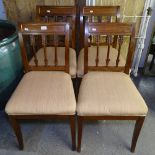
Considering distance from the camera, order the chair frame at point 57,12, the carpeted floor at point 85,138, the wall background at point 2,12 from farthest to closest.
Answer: the wall background at point 2,12 → the chair frame at point 57,12 → the carpeted floor at point 85,138

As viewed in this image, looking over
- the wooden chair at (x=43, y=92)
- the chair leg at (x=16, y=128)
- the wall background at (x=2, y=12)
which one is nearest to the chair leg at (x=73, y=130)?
the wooden chair at (x=43, y=92)

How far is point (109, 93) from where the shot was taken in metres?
1.16

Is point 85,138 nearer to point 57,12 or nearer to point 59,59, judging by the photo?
point 59,59

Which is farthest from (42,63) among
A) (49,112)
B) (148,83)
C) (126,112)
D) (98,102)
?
(148,83)

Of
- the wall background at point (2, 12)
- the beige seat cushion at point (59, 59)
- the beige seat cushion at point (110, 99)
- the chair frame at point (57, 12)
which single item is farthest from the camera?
the wall background at point (2, 12)

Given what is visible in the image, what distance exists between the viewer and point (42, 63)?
1468 millimetres

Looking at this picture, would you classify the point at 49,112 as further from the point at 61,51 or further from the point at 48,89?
the point at 61,51

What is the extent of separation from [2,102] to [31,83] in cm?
52

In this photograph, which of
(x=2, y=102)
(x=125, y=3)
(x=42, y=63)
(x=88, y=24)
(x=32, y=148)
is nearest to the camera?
(x=88, y=24)

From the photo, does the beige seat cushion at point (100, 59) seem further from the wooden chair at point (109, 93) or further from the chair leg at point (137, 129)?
the chair leg at point (137, 129)

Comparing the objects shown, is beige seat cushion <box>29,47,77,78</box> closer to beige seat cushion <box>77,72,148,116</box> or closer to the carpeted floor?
beige seat cushion <box>77,72,148,116</box>

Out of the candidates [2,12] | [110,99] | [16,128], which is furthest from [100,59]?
[2,12]

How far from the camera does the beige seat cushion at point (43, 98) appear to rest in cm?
109

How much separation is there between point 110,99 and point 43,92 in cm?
45
